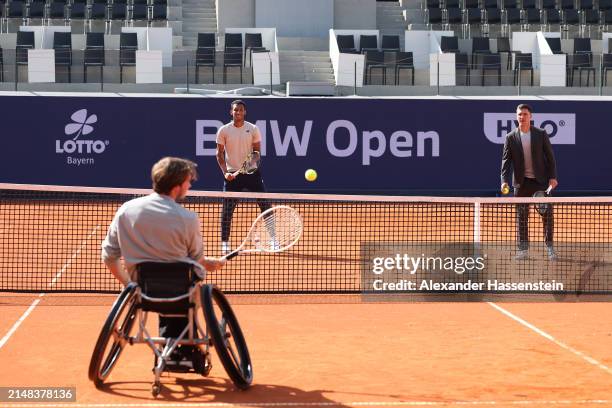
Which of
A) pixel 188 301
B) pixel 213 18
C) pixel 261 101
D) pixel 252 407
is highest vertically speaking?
pixel 213 18

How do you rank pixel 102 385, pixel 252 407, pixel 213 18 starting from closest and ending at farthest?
pixel 252 407 < pixel 102 385 < pixel 213 18

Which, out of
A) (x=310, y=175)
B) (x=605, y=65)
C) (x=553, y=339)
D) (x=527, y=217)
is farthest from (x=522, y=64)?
(x=553, y=339)

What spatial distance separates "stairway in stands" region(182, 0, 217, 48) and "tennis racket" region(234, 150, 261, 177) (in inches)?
607

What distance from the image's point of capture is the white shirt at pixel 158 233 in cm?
599

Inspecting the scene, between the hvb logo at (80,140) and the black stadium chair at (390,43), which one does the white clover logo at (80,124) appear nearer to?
the hvb logo at (80,140)

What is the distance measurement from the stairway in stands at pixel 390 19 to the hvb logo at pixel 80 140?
11087 millimetres

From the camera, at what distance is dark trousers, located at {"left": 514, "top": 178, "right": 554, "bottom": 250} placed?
1106 centimetres

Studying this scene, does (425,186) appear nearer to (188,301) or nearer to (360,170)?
(360,170)

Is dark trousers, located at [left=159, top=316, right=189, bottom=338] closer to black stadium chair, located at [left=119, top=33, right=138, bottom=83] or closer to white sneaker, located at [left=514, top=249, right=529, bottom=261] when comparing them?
white sneaker, located at [left=514, top=249, right=529, bottom=261]

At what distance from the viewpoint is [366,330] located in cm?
827

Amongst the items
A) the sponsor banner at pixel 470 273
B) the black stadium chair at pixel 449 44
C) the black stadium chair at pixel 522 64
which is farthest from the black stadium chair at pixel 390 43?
the sponsor banner at pixel 470 273

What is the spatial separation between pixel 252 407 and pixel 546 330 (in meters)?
3.18

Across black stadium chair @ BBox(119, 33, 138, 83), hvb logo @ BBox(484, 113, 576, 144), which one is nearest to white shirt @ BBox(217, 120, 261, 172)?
hvb logo @ BBox(484, 113, 576, 144)

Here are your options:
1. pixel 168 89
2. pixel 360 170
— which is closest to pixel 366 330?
pixel 360 170
